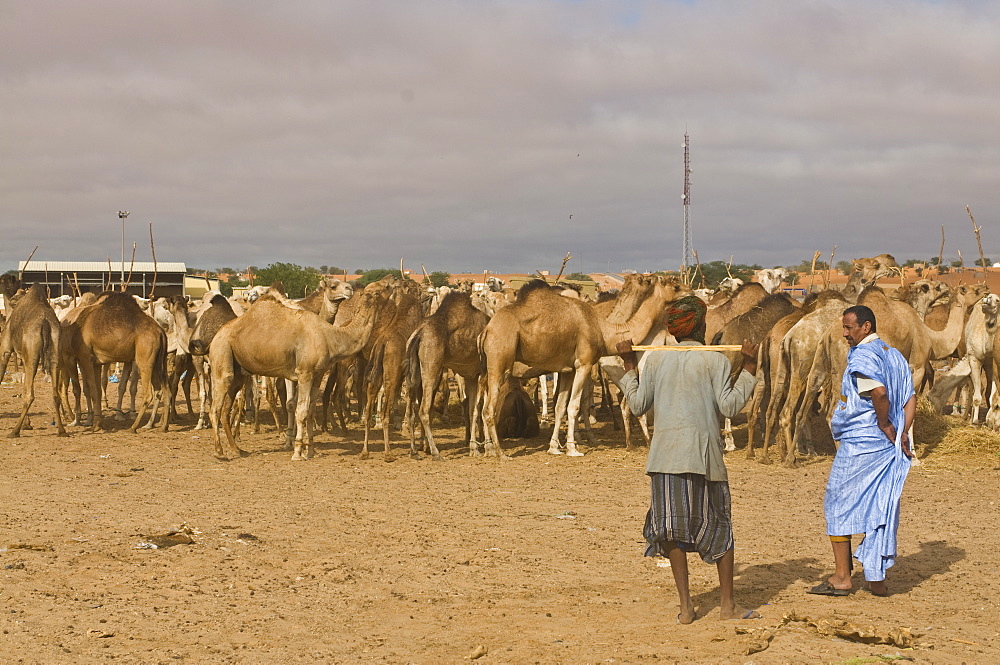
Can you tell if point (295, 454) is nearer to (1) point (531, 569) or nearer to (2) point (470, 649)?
(1) point (531, 569)

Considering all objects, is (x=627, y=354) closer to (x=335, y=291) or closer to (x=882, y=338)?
(x=882, y=338)

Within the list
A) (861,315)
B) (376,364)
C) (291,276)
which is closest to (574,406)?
(376,364)

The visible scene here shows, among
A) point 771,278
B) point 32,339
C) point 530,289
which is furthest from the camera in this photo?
point 771,278

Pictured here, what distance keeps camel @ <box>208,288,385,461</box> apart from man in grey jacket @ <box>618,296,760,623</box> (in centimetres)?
783

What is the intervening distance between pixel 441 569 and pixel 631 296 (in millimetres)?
8270

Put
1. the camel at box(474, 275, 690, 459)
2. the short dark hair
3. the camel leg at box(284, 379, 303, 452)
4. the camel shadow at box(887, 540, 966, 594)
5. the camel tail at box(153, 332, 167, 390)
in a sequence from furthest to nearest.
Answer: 1. the camel tail at box(153, 332, 167, 390)
2. the camel leg at box(284, 379, 303, 452)
3. the camel at box(474, 275, 690, 459)
4. the camel shadow at box(887, 540, 966, 594)
5. the short dark hair

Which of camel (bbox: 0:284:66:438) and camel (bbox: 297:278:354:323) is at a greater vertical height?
camel (bbox: 297:278:354:323)

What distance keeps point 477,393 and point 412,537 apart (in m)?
5.90

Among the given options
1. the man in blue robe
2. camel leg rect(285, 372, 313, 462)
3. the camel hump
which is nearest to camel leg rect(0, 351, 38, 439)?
camel leg rect(285, 372, 313, 462)

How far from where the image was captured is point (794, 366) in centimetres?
1283

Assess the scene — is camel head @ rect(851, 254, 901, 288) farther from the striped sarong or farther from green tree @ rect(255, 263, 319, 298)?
green tree @ rect(255, 263, 319, 298)

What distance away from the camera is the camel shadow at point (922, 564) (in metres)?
7.10

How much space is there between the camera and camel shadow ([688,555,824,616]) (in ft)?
21.7

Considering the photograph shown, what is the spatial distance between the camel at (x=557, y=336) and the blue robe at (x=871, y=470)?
23.4 feet
